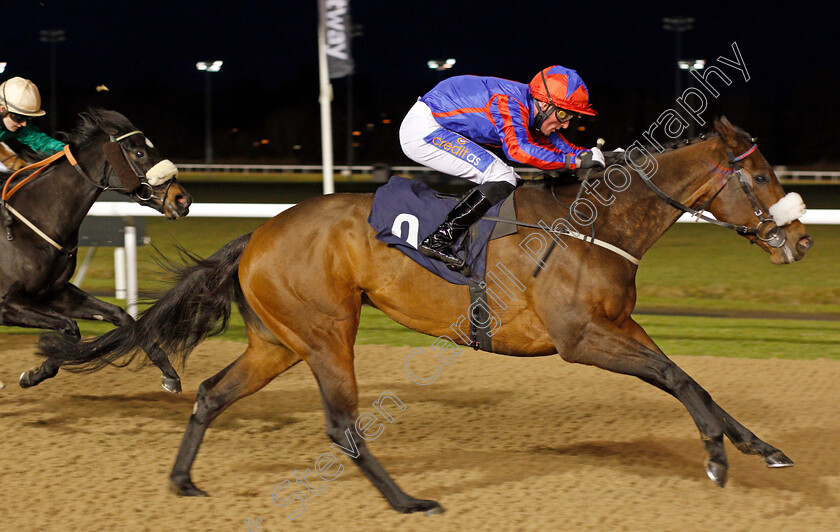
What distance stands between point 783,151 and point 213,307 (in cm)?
4323

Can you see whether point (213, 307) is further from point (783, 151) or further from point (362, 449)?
point (783, 151)

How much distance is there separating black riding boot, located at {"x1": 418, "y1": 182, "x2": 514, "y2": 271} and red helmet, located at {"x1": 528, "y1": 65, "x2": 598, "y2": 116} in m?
0.45

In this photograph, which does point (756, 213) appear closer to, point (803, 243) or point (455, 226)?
point (803, 243)

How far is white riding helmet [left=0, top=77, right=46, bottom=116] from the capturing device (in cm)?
496

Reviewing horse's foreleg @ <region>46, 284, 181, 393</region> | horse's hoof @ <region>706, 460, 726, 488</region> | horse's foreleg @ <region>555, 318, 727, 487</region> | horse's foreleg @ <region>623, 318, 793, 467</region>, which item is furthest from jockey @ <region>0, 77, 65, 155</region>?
horse's hoof @ <region>706, 460, 726, 488</region>

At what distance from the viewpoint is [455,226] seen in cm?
352

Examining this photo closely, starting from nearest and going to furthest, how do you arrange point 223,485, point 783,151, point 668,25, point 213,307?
1. point 223,485
2. point 213,307
3. point 668,25
4. point 783,151

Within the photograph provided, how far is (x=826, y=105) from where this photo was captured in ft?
145

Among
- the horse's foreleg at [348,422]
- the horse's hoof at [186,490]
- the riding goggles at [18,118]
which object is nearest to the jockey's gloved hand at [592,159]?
the horse's foreleg at [348,422]

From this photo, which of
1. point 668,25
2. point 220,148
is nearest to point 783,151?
point 668,25

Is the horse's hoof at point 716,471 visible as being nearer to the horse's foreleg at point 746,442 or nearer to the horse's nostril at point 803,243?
the horse's foreleg at point 746,442

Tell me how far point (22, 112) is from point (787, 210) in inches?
158

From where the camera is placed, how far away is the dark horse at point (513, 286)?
11.2 feet

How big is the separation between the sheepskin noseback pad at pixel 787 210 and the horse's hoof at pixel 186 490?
240 centimetres
